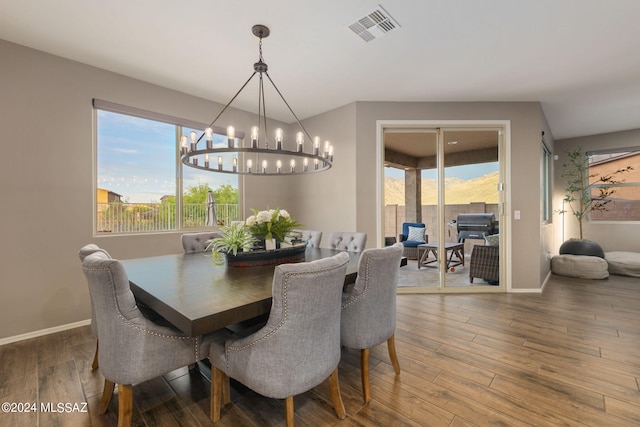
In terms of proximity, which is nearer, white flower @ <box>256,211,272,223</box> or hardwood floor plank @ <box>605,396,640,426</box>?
hardwood floor plank @ <box>605,396,640,426</box>

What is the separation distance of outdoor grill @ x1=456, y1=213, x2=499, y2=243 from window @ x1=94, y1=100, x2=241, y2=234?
3.62m

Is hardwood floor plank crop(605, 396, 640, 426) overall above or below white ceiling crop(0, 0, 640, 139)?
below

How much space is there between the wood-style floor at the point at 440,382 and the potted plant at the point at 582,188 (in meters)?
3.58

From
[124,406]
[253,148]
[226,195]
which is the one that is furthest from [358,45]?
[124,406]

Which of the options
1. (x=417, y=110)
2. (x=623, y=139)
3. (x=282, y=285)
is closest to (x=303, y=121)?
(x=417, y=110)

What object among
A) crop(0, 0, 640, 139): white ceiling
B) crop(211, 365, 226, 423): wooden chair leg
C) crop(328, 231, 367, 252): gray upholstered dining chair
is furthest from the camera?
crop(328, 231, 367, 252): gray upholstered dining chair

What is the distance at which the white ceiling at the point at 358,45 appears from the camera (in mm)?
2217

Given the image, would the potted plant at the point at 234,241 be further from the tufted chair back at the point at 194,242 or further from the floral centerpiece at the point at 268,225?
the tufted chair back at the point at 194,242

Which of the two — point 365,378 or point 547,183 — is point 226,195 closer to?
point 365,378

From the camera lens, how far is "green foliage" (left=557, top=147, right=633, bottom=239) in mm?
5617

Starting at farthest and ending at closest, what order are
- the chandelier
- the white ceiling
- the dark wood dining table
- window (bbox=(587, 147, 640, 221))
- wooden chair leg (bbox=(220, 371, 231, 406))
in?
window (bbox=(587, 147, 640, 221)), the white ceiling, the chandelier, wooden chair leg (bbox=(220, 371, 231, 406)), the dark wood dining table

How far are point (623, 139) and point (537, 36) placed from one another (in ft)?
16.0

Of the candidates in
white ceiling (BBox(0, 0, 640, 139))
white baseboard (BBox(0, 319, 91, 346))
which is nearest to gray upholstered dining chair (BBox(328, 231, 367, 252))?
white ceiling (BBox(0, 0, 640, 139))

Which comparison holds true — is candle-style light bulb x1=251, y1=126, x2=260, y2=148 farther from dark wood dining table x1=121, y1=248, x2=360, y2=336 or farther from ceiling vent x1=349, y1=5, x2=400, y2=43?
ceiling vent x1=349, y1=5, x2=400, y2=43
